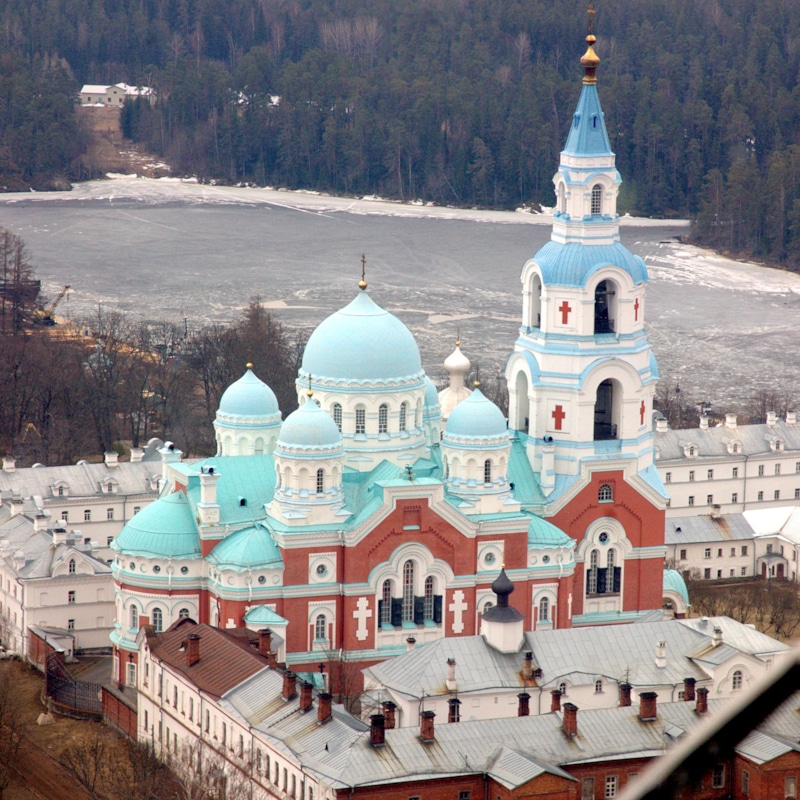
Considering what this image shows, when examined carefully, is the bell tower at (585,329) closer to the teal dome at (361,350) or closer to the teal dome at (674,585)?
the teal dome at (361,350)

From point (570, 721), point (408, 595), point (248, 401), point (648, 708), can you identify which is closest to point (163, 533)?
point (248, 401)

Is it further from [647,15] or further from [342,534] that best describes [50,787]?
[647,15]

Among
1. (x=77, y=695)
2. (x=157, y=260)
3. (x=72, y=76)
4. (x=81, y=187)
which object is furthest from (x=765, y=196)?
(x=77, y=695)

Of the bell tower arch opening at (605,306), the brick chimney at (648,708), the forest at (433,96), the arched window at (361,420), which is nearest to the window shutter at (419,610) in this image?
the arched window at (361,420)

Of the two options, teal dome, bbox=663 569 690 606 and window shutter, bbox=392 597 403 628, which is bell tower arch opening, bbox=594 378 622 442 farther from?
window shutter, bbox=392 597 403 628

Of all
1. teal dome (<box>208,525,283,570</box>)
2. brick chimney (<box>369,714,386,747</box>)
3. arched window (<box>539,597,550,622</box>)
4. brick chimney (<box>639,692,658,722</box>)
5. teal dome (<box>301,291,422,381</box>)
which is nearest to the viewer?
brick chimney (<box>369,714,386,747</box>)

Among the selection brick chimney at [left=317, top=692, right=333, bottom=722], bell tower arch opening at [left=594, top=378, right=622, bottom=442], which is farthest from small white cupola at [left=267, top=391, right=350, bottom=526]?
brick chimney at [left=317, top=692, right=333, bottom=722]
